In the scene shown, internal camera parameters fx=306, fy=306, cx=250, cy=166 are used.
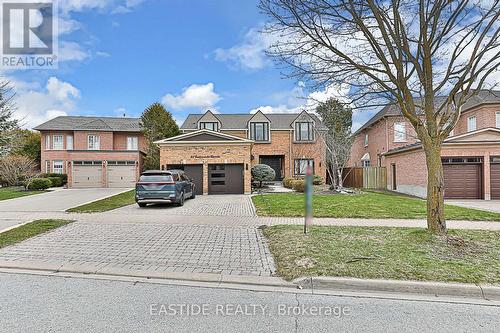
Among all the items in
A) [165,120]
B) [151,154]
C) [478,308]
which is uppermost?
[165,120]

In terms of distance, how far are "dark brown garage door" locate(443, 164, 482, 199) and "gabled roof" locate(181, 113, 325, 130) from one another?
13.0 meters

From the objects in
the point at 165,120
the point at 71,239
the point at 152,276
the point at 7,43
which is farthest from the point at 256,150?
the point at 152,276

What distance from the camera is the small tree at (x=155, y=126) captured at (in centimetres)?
3007

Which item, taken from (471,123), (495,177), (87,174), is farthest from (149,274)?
(471,123)

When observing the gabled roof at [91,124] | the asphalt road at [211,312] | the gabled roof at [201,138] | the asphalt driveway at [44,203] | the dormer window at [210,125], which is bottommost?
the asphalt road at [211,312]

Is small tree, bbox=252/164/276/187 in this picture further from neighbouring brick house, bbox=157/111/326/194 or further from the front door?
the front door

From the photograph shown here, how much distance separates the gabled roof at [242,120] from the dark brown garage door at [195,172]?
427 inches

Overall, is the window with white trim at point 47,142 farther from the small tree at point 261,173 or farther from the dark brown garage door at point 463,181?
the dark brown garage door at point 463,181

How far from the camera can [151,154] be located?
1166 inches

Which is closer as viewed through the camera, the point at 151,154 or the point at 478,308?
the point at 478,308

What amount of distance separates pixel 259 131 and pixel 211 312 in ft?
92.0

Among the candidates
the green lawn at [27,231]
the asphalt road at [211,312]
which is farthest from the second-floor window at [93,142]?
the asphalt road at [211,312]

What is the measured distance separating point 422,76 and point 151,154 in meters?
26.3

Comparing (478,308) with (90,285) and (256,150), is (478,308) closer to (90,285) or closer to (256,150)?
(90,285)
